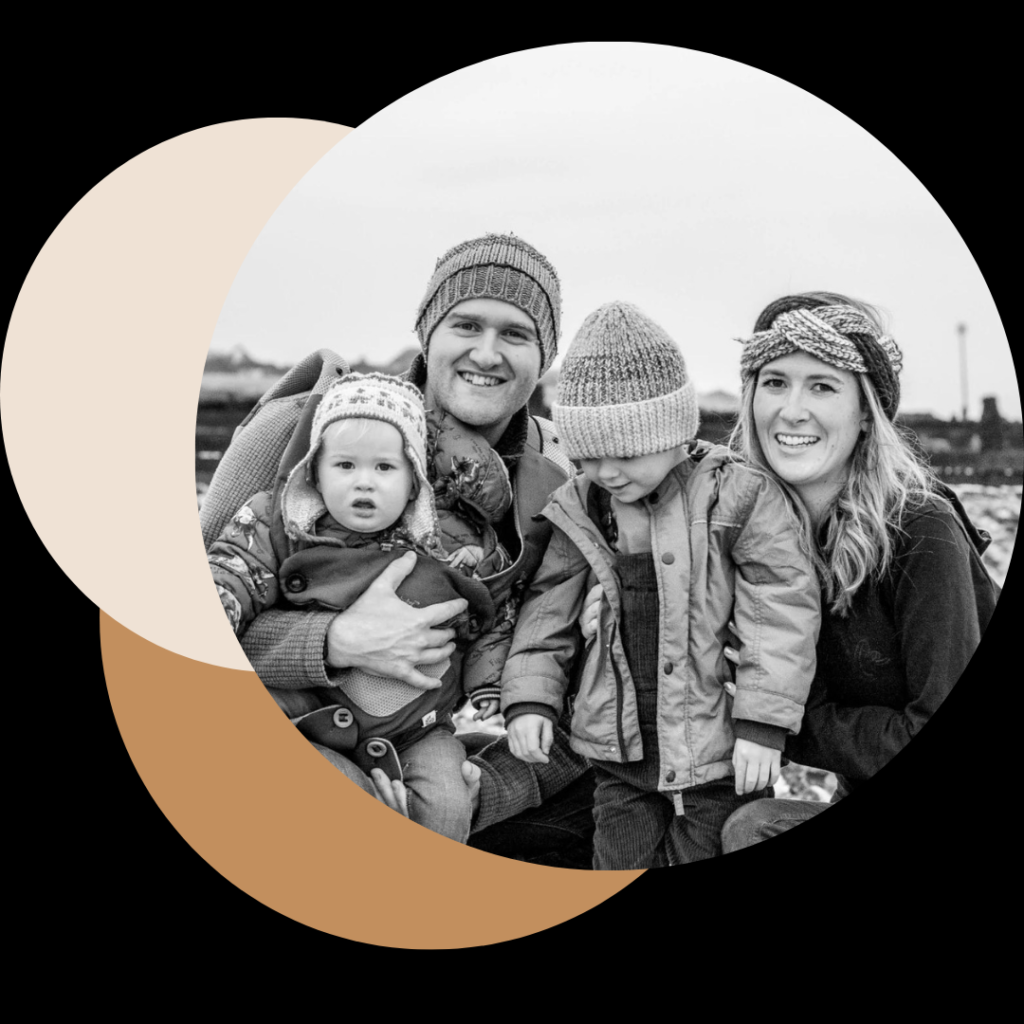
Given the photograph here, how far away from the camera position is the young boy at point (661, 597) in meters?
2.49

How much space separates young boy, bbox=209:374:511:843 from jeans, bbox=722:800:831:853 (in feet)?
2.11

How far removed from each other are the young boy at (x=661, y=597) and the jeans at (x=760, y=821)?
3 cm

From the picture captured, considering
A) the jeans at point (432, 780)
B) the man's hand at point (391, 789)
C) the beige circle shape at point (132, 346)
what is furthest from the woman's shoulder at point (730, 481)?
the beige circle shape at point (132, 346)

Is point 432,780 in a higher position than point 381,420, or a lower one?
lower

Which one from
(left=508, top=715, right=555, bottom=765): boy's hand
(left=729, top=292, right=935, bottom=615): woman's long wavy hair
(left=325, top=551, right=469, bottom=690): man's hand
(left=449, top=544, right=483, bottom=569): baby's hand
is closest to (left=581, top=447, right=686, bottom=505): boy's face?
(left=729, top=292, right=935, bottom=615): woman's long wavy hair

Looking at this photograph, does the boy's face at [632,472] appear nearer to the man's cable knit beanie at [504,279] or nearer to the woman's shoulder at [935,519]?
the man's cable knit beanie at [504,279]

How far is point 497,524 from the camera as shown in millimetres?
2744

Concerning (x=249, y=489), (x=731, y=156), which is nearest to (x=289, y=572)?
(x=249, y=489)

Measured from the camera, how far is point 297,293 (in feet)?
9.42

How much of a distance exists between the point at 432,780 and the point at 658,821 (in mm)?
561

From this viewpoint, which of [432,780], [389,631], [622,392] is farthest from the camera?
[432,780]

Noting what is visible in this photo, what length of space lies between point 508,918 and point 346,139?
2.20 metres

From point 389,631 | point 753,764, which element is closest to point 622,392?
point 389,631

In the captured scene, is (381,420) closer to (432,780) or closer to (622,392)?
(622,392)
